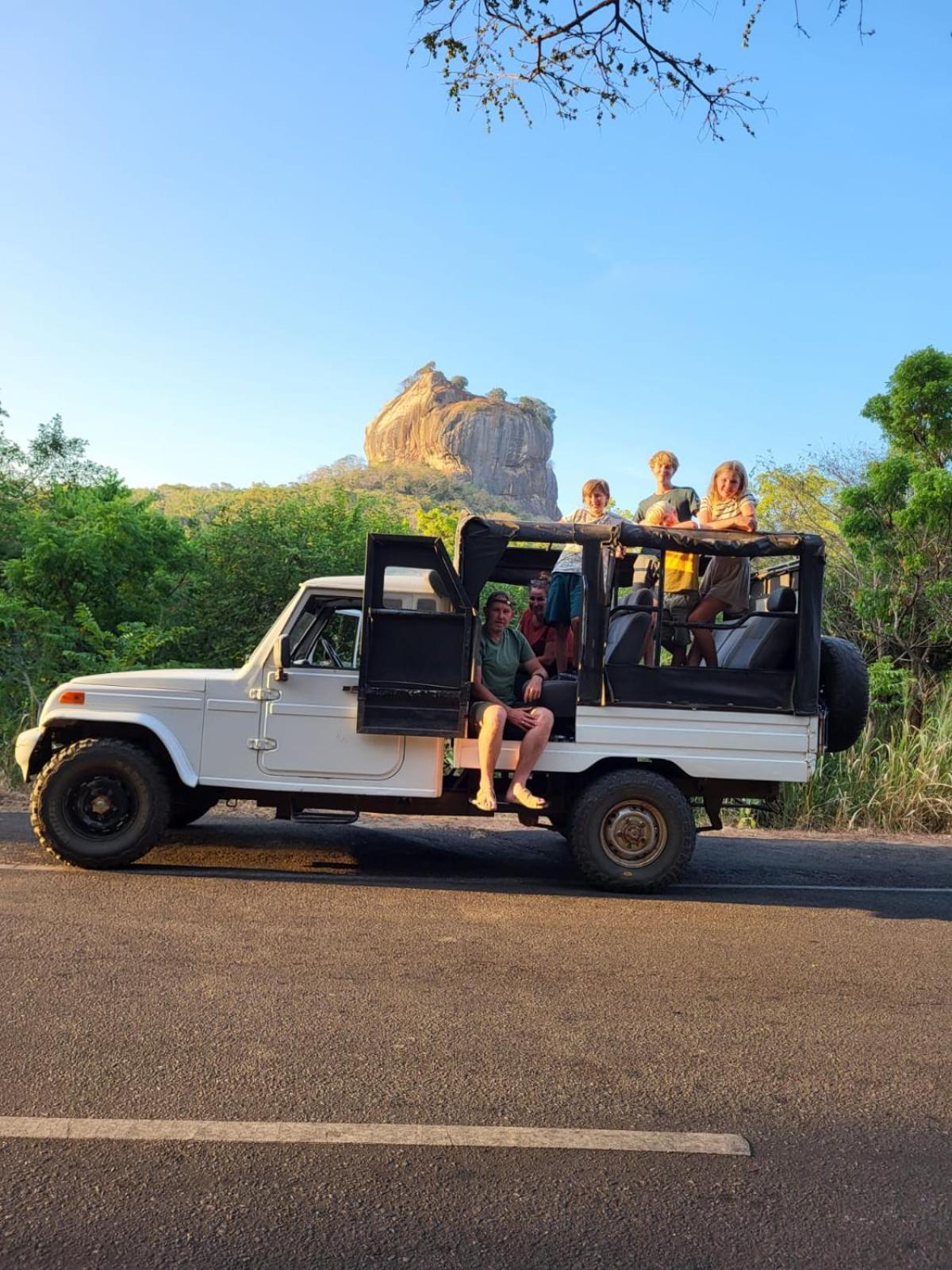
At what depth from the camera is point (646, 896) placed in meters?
6.95

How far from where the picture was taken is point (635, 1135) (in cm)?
337

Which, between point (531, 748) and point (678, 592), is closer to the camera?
point (531, 748)

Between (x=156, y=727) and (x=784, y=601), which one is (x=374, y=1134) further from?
(x=784, y=601)

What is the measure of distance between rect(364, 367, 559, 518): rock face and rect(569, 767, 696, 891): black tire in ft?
476

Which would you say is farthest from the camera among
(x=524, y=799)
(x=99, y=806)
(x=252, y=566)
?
(x=252, y=566)

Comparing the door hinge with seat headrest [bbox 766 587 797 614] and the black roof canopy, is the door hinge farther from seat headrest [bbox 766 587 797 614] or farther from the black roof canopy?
seat headrest [bbox 766 587 797 614]

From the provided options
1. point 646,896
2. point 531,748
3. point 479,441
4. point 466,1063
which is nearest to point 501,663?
point 531,748

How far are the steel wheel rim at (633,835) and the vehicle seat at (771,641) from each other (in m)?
1.13

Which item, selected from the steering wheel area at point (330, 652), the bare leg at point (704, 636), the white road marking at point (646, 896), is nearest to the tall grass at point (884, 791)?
the white road marking at point (646, 896)

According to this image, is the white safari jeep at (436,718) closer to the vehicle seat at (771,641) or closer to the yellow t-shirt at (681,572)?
the vehicle seat at (771,641)

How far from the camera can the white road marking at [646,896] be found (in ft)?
22.4

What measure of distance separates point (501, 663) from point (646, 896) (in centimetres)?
180

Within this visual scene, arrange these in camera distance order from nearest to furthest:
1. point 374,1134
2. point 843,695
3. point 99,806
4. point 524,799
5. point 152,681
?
point 374,1134, point 524,799, point 99,806, point 152,681, point 843,695

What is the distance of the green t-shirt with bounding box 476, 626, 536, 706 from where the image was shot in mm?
7242
